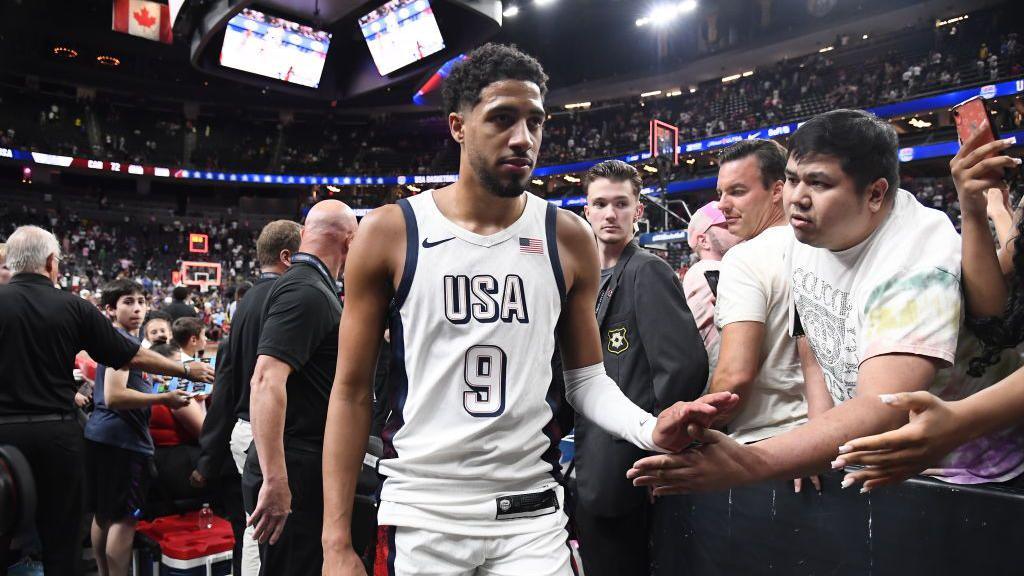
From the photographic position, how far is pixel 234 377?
3.27 metres

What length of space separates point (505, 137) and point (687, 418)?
899 millimetres

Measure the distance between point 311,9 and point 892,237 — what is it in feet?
71.6

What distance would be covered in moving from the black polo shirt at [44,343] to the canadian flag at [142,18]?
24.6 metres

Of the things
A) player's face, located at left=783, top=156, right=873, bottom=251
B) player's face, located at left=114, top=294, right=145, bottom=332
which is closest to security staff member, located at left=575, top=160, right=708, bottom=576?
player's face, located at left=783, top=156, right=873, bottom=251

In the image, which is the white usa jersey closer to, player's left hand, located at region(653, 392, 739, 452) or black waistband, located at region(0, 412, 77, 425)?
player's left hand, located at region(653, 392, 739, 452)

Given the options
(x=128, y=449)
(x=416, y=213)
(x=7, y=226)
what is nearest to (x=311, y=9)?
(x=7, y=226)

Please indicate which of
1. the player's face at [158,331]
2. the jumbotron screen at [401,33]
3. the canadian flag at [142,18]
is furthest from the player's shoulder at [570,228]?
the canadian flag at [142,18]

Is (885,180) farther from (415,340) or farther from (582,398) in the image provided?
(415,340)

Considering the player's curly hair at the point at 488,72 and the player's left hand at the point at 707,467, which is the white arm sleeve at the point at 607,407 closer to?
the player's left hand at the point at 707,467

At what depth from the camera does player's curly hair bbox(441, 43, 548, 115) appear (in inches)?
76.0

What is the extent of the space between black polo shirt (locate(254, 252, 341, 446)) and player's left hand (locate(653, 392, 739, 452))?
67.7 inches

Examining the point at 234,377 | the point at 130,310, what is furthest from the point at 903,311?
the point at 130,310

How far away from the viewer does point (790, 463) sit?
5.26 feet

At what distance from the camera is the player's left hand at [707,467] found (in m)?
1.56
